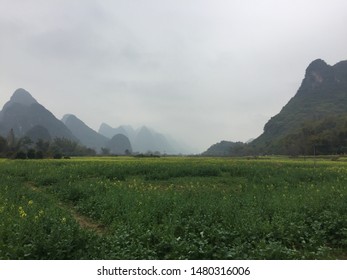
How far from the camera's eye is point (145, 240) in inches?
298

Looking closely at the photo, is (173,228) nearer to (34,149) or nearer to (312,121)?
(34,149)

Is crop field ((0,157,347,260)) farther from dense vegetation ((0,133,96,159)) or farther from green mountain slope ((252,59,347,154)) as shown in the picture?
green mountain slope ((252,59,347,154))

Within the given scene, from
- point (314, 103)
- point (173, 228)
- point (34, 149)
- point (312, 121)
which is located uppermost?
point (314, 103)

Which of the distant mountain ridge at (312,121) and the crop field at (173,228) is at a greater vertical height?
the distant mountain ridge at (312,121)

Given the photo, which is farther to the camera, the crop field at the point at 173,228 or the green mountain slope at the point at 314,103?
the green mountain slope at the point at 314,103

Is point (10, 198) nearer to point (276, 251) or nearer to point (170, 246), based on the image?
point (170, 246)

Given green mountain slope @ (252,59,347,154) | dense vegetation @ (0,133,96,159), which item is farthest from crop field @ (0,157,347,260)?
green mountain slope @ (252,59,347,154)

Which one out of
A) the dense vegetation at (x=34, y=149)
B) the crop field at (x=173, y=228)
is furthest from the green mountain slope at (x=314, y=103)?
the crop field at (x=173, y=228)

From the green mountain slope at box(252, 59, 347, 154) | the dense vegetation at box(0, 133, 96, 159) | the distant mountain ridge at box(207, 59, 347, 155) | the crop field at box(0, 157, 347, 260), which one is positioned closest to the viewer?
the crop field at box(0, 157, 347, 260)

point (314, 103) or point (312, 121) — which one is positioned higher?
point (314, 103)

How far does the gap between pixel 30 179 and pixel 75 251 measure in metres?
16.2

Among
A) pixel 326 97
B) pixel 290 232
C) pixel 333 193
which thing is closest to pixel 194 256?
pixel 290 232

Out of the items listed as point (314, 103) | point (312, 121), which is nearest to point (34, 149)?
→ point (312, 121)

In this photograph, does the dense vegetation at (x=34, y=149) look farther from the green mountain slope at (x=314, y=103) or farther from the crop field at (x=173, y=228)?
the green mountain slope at (x=314, y=103)
